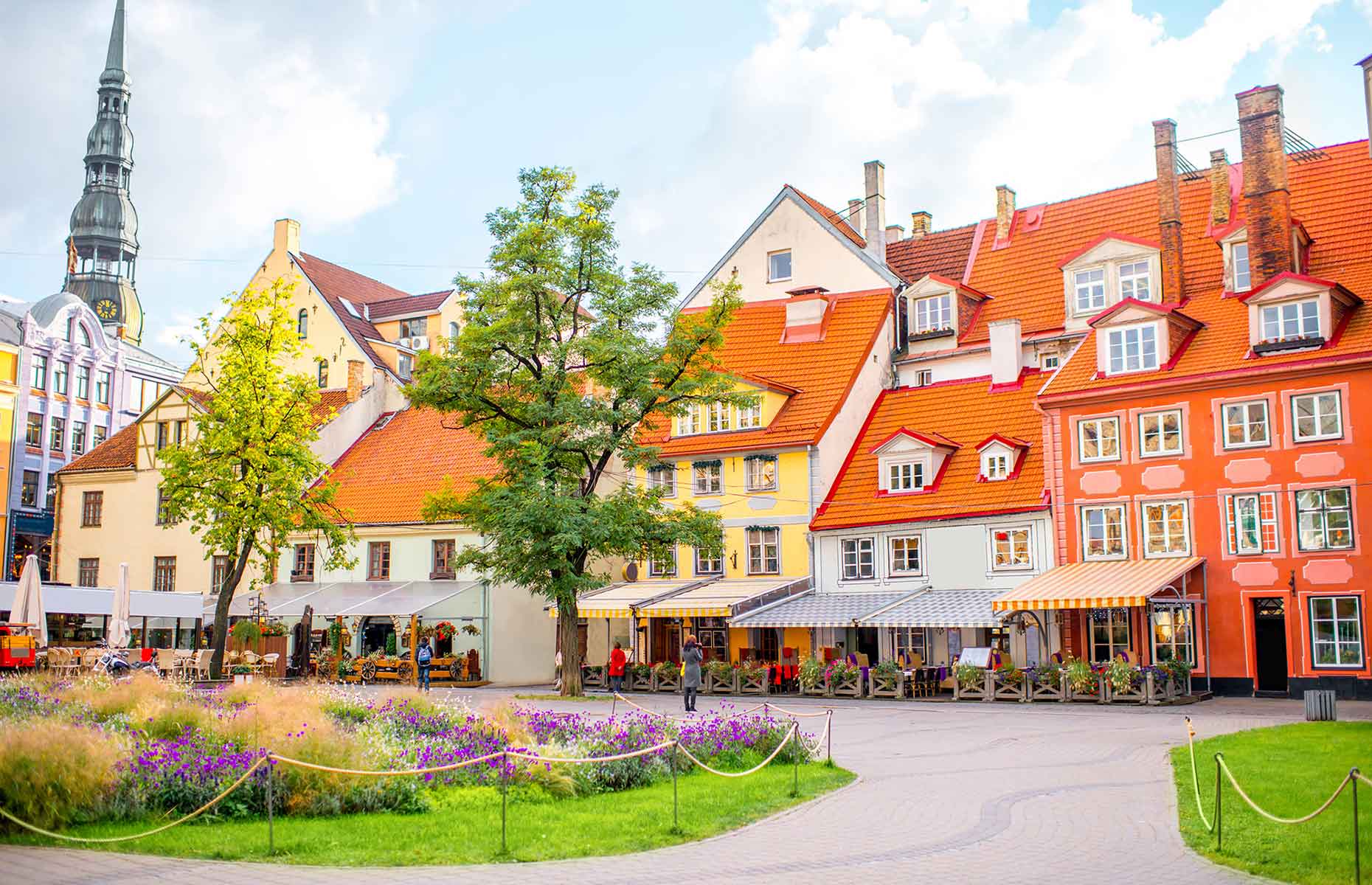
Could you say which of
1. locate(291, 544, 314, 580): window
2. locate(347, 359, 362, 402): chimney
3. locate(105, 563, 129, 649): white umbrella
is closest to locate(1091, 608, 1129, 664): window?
locate(105, 563, 129, 649): white umbrella

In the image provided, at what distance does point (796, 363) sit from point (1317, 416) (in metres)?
17.9

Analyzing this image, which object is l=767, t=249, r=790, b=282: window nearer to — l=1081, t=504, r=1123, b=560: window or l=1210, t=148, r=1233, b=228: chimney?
l=1210, t=148, r=1233, b=228: chimney

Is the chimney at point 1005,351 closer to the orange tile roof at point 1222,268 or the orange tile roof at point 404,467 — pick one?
the orange tile roof at point 1222,268

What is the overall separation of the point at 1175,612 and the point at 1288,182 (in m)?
15.3

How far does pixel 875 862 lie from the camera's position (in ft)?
38.7

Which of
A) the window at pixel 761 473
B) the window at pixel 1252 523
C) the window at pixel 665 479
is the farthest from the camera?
the window at pixel 665 479

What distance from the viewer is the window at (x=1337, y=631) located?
106 feet

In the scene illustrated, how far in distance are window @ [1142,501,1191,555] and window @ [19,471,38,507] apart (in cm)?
5395

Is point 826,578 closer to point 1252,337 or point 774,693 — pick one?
point 774,693

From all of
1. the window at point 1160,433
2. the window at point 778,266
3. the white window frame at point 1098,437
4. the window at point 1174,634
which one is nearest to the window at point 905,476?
the white window frame at point 1098,437

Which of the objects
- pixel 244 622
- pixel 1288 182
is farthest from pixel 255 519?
pixel 1288 182

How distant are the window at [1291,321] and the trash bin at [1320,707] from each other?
1205cm

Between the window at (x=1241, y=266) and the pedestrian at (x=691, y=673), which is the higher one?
the window at (x=1241, y=266)

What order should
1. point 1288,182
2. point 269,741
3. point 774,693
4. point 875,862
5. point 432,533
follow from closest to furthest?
1. point 875,862
2. point 269,741
3. point 774,693
4. point 1288,182
5. point 432,533
